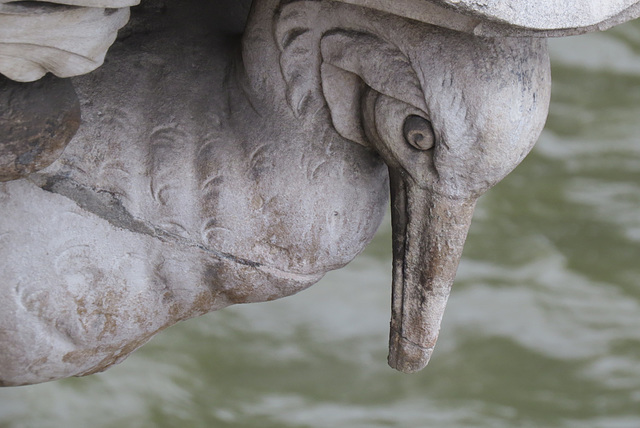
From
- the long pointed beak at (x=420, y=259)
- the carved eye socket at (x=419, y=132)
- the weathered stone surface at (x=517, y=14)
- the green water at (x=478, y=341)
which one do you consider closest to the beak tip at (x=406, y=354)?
the long pointed beak at (x=420, y=259)

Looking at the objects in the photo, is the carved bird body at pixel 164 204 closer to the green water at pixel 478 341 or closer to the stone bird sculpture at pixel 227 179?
the stone bird sculpture at pixel 227 179

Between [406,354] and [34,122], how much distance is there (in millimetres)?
341

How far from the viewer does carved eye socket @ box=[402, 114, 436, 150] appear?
2.37 feet

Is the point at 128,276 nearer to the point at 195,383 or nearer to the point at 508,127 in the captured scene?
the point at 508,127


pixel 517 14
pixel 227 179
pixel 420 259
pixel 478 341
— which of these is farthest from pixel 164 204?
pixel 478 341

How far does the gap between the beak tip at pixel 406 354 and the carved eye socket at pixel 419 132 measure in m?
0.18

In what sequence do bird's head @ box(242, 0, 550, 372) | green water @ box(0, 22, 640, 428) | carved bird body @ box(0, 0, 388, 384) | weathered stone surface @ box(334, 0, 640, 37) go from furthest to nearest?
green water @ box(0, 22, 640, 428), carved bird body @ box(0, 0, 388, 384), bird's head @ box(242, 0, 550, 372), weathered stone surface @ box(334, 0, 640, 37)

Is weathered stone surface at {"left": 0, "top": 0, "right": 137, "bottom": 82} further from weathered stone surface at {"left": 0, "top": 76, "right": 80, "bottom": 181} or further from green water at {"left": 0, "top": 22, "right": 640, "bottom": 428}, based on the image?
green water at {"left": 0, "top": 22, "right": 640, "bottom": 428}

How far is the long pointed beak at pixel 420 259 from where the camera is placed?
2.47ft

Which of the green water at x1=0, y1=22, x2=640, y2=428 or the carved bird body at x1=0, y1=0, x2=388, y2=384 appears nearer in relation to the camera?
the carved bird body at x1=0, y1=0, x2=388, y2=384

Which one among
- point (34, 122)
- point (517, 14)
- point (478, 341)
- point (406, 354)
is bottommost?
point (478, 341)

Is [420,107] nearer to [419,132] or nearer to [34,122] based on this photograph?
[419,132]

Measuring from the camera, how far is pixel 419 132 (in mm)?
725

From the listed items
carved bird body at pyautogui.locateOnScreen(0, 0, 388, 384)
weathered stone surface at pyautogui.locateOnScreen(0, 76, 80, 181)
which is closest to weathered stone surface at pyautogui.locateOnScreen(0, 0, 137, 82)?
weathered stone surface at pyautogui.locateOnScreen(0, 76, 80, 181)
